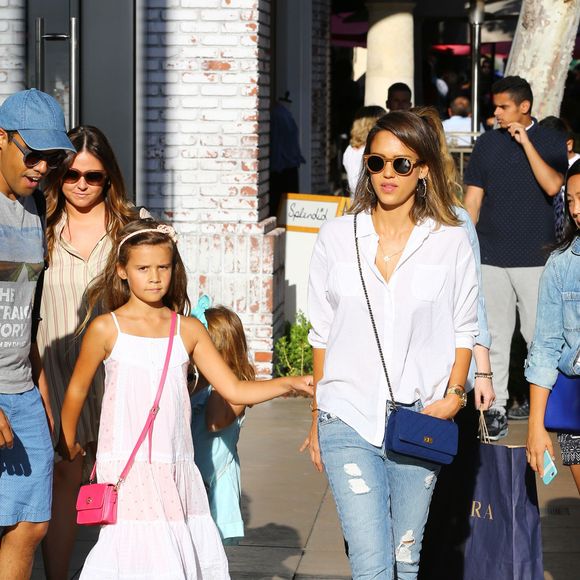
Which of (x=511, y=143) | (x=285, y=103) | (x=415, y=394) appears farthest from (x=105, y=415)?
(x=285, y=103)

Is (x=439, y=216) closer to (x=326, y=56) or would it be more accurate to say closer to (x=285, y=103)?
(x=285, y=103)

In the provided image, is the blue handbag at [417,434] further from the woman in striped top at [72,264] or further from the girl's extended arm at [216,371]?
the woman in striped top at [72,264]

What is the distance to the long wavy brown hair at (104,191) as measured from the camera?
4.98 meters

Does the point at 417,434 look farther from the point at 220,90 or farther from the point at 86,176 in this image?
the point at 220,90

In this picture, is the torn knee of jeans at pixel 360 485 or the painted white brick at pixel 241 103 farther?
the painted white brick at pixel 241 103

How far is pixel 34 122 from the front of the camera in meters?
4.04

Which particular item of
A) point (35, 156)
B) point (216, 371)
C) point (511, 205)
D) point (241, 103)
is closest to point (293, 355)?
point (241, 103)

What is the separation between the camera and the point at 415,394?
405cm

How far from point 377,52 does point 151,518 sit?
14816 millimetres

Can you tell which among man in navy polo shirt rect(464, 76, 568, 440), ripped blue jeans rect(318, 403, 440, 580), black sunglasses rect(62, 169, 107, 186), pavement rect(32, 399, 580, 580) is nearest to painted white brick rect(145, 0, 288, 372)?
pavement rect(32, 399, 580, 580)

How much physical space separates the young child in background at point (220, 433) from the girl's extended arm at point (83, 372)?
53 centimetres

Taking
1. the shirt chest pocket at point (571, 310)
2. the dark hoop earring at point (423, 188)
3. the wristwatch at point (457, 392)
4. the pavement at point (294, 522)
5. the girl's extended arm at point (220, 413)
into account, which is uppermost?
the dark hoop earring at point (423, 188)

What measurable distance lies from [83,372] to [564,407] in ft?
5.03

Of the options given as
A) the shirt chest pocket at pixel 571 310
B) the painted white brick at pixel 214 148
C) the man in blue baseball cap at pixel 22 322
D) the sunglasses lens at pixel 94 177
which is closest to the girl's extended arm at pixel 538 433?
the shirt chest pocket at pixel 571 310
